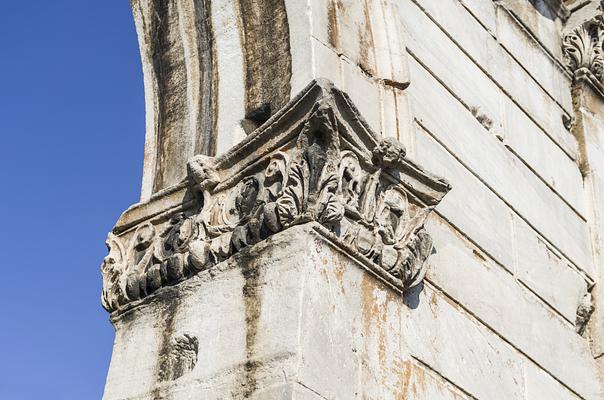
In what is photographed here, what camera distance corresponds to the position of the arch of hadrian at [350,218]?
12.8 ft

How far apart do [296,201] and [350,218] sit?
10.3 inches

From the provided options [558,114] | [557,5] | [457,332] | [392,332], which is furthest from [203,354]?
[557,5]

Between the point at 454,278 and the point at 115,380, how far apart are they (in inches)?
63.3

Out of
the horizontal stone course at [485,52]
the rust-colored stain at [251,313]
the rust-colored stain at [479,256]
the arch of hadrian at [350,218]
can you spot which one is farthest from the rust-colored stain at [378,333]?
the horizontal stone course at [485,52]

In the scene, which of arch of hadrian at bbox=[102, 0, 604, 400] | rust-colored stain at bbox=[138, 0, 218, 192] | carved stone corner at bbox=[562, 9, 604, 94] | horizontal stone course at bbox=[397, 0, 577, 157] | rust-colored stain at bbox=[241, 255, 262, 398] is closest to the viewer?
rust-colored stain at bbox=[241, 255, 262, 398]

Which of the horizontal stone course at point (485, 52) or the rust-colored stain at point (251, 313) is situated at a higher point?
the horizontal stone course at point (485, 52)

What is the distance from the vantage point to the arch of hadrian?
3.92m

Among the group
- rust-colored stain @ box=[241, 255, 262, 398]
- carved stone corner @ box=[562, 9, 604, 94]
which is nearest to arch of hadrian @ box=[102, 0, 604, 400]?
rust-colored stain @ box=[241, 255, 262, 398]

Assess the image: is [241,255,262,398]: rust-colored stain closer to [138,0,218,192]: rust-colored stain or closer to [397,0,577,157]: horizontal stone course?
[138,0,218,192]: rust-colored stain

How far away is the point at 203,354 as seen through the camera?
399 cm

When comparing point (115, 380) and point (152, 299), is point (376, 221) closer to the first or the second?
point (152, 299)

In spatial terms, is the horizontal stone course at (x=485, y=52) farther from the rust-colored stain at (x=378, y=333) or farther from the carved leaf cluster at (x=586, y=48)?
the rust-colored stain at (x=378, y=333)

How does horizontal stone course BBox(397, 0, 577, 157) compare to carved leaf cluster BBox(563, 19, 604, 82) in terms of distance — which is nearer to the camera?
horizontal stone course BBox(397, 0, 577, 157)

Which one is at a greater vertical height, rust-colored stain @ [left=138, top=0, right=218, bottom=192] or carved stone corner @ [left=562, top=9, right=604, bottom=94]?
carved stone corner @ [left=562, top=9, right=604, bottom=94]
